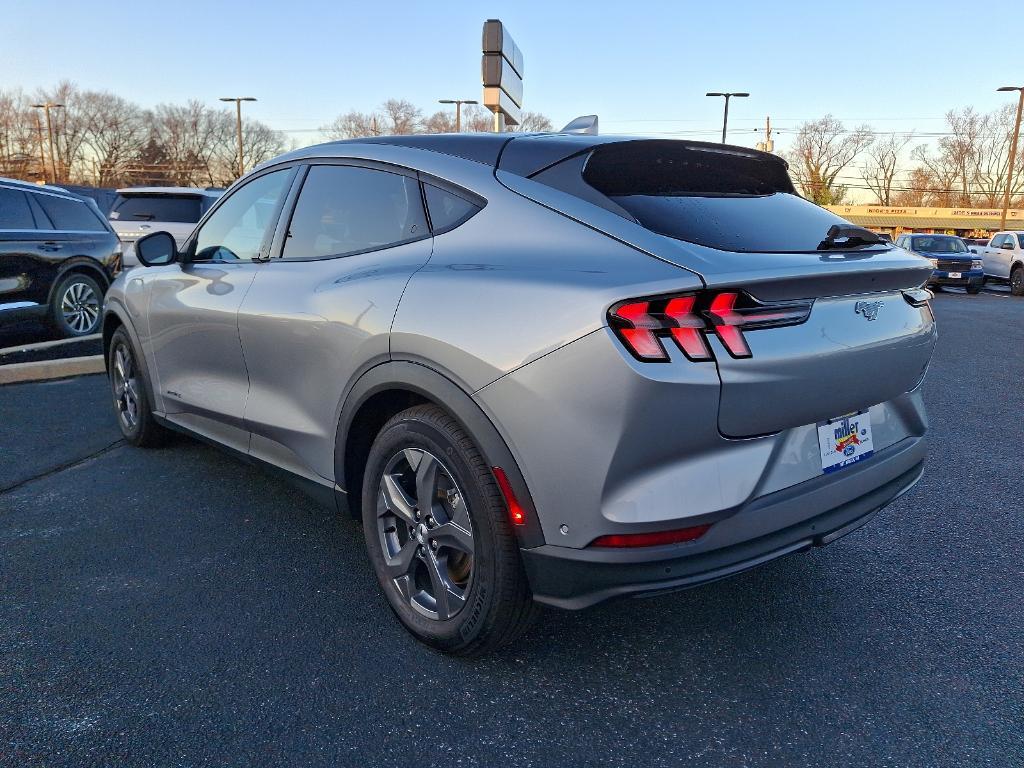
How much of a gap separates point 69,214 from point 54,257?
2.34ft

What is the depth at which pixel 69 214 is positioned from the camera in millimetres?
8195

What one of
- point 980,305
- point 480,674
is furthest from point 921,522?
point 980,305

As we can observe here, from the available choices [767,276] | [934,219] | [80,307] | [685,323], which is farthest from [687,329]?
[934,219]

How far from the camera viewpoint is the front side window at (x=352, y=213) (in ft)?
8.90

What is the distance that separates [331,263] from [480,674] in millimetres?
1553

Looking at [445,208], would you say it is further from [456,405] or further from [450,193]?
[456,405]

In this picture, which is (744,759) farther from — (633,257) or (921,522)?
(921,522)

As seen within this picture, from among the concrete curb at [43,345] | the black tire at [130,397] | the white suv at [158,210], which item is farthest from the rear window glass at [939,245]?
the black tire at [130,397]

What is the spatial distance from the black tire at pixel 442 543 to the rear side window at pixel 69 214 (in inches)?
277

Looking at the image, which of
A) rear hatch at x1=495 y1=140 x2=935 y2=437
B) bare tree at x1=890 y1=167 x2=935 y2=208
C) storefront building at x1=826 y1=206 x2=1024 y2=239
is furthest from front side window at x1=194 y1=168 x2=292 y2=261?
bare tree at x1=890 y1=167 x2=935 y2=208

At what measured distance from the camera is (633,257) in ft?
6.65

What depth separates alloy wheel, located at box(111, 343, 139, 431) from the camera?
4551 millimetres

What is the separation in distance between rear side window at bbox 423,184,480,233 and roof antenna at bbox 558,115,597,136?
0.80 meters

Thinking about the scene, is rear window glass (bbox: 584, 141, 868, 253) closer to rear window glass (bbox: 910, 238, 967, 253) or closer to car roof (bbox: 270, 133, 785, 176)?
car roof (bbox: 270, 133, 785, 176)
